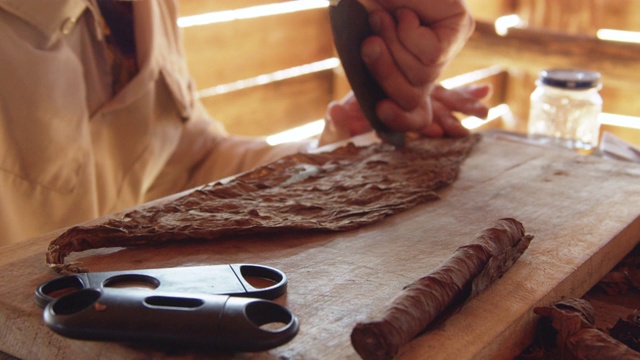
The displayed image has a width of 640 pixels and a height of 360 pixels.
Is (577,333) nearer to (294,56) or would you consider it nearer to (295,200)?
(295,200)

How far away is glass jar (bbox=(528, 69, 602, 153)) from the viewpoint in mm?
1625

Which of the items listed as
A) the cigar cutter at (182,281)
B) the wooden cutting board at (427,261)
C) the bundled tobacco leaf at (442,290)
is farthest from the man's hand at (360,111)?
the cigar cutter at (182,281)

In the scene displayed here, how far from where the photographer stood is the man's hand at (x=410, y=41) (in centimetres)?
130

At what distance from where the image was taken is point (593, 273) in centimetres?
90

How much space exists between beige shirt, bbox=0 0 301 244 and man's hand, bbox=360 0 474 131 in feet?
0.99

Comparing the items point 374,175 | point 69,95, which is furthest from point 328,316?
point 69,95

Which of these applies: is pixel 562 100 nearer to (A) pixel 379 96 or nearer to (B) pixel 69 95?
(A) pixel 379 96

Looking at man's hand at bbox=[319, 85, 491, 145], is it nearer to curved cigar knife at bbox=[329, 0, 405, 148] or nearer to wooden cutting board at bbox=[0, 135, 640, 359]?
curved cigar knife at bbox=[329, 0, 405, 148]

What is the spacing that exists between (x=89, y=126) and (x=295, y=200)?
569 mm

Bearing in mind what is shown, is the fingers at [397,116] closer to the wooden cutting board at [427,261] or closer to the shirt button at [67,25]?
the wooden cutting board at [427,261]

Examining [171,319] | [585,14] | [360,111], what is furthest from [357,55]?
[585,14]

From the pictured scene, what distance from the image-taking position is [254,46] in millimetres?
2926

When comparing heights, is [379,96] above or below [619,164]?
above

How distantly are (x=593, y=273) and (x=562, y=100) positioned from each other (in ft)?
2.99
